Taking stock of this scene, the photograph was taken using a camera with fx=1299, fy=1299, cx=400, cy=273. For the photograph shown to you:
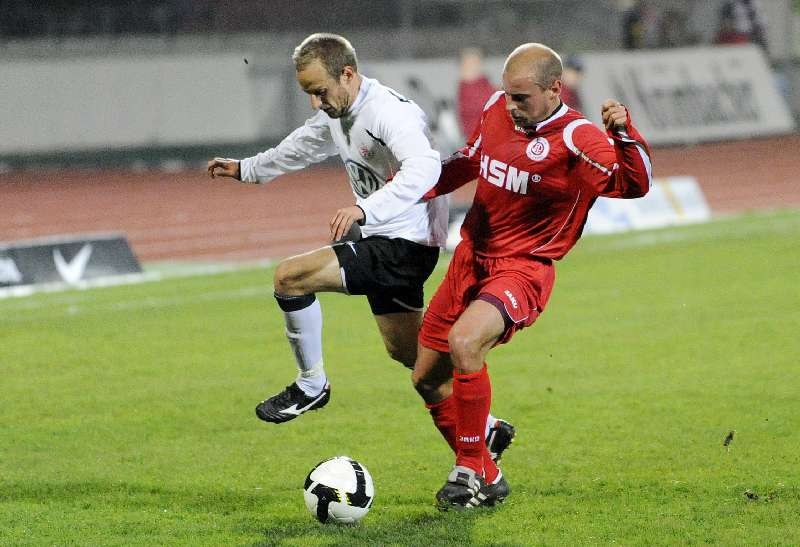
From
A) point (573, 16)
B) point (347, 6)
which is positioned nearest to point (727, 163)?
point (573, 16)

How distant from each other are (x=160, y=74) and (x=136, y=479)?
65.7 feet

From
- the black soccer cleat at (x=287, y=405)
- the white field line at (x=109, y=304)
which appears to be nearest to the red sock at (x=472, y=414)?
the black soccer cleat at (x=287, y=405)

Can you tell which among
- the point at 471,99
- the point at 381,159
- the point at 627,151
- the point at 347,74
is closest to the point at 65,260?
the point at 471,99

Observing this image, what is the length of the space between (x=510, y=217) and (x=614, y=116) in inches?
28.3

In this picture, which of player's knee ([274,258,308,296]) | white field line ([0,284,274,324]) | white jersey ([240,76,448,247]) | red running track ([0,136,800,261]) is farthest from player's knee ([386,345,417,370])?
red running track ([0,136,800,261])

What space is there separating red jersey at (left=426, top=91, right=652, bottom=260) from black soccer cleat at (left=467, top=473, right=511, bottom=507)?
3.35 feet

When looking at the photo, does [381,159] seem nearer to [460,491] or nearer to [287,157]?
[287,157]

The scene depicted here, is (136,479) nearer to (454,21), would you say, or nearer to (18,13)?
(18,13)

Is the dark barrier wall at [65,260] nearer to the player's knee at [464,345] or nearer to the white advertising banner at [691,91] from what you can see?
the player's knee at [464,345]

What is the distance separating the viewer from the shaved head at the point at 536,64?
5496mm

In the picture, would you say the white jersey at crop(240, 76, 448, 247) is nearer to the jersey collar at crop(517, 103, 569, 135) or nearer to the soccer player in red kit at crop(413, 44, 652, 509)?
the soccer player in red kit at crop(413, 44, 652, 509)

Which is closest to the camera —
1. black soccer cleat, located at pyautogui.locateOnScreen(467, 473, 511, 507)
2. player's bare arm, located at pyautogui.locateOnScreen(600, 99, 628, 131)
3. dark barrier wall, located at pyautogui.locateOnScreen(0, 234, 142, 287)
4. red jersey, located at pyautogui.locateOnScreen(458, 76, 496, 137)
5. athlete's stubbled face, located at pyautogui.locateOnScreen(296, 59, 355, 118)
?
player's bare arm, located at pyautogui.locateOnScreen(600, 99, 628, 131)

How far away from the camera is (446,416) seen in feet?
20.1

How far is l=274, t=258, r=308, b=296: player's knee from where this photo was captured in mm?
5852
